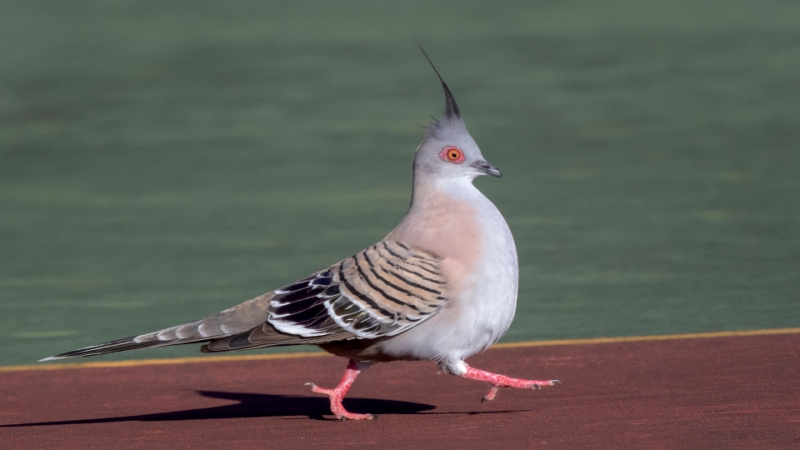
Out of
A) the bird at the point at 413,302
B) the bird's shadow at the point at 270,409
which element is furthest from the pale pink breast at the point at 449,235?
the bird's shadow at the point at 270,409

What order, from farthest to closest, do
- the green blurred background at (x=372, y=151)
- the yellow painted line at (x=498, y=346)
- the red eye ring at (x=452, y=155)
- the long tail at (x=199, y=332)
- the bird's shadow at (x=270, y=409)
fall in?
the green blurred background at (x=372, y=151) < the yellow painted line at (x=498, y=346) < the bird's shadow at (x=270, y=409) < the red eye ring at (x=452, y=155) < the long tail at (x=199, y=332)

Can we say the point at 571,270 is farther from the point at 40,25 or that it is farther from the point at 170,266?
the point at 40,25

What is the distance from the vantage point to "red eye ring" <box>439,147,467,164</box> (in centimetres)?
516

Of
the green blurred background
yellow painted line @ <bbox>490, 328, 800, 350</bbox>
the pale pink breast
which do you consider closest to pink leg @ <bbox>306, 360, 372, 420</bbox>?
the pale pink breast

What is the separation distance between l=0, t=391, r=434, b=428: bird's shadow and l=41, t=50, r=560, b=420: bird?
0.38 metres

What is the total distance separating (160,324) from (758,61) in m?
10.7

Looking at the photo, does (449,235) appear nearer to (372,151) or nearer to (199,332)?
(199,332)

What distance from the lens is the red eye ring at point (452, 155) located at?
16.9ft

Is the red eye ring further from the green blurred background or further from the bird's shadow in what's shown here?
the green blurred background

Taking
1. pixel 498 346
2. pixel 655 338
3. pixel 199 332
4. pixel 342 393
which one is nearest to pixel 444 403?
pixel 342 393

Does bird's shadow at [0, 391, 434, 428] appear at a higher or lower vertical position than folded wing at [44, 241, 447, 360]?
lower

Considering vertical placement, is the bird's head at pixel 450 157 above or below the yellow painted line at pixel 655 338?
above

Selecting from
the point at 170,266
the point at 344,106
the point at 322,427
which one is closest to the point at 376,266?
the point at 322,427

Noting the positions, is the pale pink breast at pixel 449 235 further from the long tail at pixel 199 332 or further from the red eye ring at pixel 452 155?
the long tail at pixel 199 332
